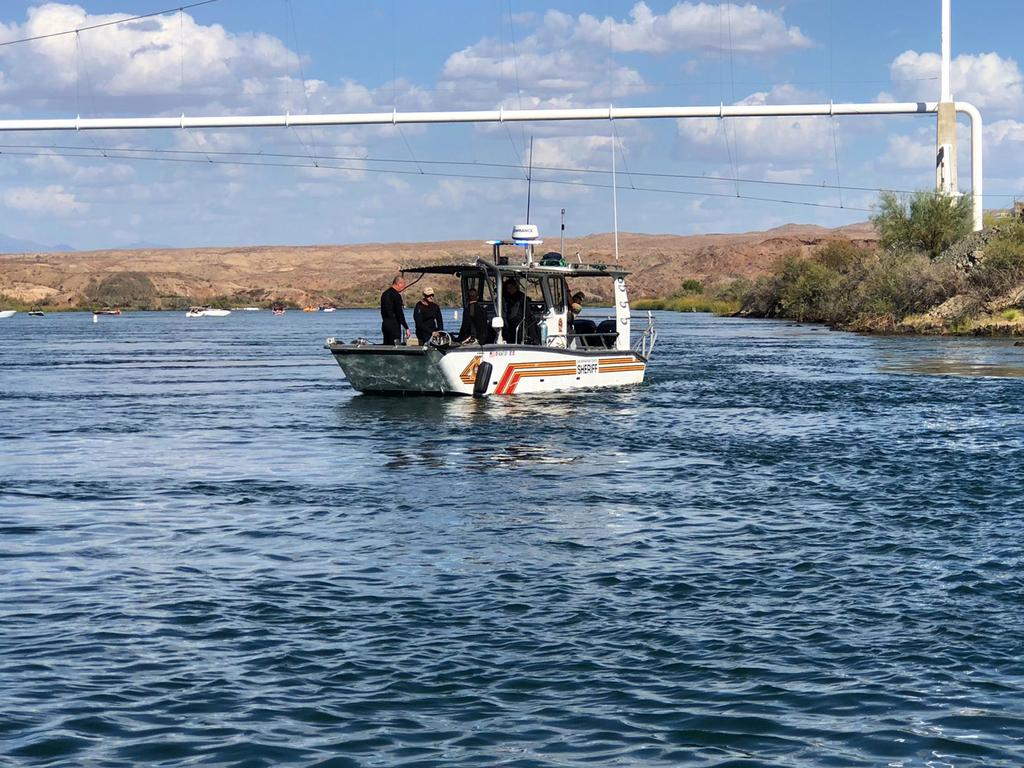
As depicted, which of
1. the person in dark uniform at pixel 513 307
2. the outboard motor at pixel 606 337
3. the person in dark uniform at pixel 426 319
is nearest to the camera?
the person in dark uniform at pixel 426 319

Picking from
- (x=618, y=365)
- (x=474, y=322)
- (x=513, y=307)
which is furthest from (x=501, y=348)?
(x=618, y=365)

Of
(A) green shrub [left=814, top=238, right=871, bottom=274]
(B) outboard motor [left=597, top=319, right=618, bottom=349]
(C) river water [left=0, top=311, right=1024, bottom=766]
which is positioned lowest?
(C) river water [left=0, top=311, right=1024, bottom=766]

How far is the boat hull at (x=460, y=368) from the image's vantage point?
2386 centimetres

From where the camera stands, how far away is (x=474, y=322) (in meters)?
24.5

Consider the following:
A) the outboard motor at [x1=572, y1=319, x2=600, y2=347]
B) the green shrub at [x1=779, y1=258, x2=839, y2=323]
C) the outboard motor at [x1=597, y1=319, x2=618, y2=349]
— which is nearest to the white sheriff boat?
the outboard motor at [x1=572, y1=319, x2=600, y2=347]

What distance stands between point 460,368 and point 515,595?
46.5 feet

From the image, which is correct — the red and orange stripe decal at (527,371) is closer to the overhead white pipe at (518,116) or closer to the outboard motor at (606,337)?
the outboard motor at (606,337)

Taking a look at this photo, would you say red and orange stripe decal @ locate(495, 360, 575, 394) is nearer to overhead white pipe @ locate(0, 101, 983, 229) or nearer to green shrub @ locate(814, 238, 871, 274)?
overhead white pipe @ locate(0, 101, 983, 229)

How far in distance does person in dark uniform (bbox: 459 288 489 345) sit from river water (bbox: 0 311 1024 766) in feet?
11.0

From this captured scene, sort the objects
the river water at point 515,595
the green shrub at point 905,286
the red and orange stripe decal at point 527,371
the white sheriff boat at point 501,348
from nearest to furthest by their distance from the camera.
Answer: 1. the river water at point 515,595
2. the white sheriff boat at point 501,348
3. the red and orange stripe decal at point 527,371
4. the green shrub at point 905,286

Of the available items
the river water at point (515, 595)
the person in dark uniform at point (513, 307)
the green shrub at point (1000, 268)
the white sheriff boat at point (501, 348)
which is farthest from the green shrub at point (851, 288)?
the river water at point (515, 595)

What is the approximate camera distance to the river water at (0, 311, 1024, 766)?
7.06 meters

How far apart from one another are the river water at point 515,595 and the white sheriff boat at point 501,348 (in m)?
2.69

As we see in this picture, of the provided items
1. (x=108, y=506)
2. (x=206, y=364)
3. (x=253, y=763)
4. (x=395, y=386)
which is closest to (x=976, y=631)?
(x=253, y=763)
